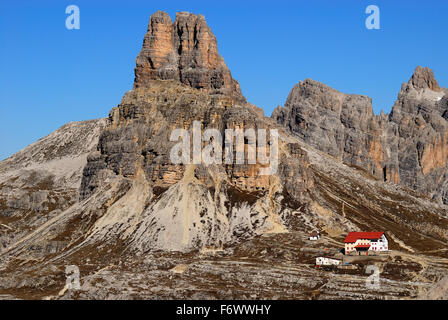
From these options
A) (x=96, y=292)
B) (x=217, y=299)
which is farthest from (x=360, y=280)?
(x=96, y=292)

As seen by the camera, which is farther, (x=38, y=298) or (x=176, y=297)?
(x=38, y=298)

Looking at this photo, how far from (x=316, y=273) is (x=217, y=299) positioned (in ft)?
113

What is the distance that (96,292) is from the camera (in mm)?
181875

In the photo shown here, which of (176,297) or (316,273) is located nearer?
(176,297)
